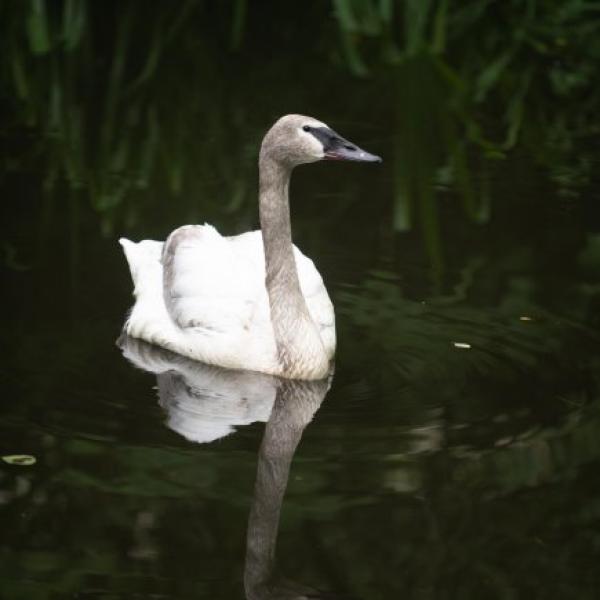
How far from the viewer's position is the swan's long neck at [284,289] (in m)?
7.65

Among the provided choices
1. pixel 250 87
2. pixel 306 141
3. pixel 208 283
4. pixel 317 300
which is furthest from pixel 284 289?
pixel 250 87

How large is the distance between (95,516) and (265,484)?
706 millimetres

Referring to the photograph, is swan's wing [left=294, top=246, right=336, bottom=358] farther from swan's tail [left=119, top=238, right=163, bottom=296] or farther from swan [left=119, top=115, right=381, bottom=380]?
swan's tail [left=119, top=238, right=163, bottom=296]

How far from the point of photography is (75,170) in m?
10.5

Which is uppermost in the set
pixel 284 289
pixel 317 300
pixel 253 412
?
pixel 284 289

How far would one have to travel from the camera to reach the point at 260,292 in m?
8.12

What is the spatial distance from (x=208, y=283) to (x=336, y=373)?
2.60 ft

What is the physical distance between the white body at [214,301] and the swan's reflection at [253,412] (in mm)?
75

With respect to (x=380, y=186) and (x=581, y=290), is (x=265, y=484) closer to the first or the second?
(x=581, y=290)

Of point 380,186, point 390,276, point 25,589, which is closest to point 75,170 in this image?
point 380,186

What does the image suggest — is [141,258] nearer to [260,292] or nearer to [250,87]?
[260,292]

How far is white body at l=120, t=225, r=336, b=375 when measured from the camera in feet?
25.6

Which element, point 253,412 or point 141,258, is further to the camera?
point 141,258

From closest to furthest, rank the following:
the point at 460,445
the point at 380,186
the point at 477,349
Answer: the point at 460,445 → the point at 477,349 → the point at 380,186
